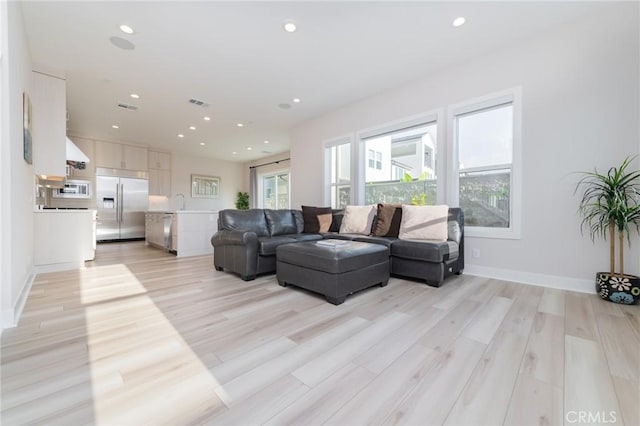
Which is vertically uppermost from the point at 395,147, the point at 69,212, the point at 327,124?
the point at 327,124

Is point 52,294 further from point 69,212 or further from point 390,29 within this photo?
point 390,29

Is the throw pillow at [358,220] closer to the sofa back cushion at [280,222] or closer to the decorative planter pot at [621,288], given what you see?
the sofa back cushion at [280,222]

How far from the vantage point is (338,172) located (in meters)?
5.24

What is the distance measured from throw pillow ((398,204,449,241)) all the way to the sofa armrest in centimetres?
185

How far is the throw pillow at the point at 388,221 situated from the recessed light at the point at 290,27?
240 cm

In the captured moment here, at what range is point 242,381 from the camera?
1244 millimetres

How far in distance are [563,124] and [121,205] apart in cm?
884

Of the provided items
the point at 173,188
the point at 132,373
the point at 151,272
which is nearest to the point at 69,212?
the point at 151,272

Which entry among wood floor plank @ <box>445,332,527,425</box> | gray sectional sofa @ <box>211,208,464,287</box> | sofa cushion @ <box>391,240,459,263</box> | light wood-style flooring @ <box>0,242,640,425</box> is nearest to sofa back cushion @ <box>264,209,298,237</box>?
gray sectional sofa @ <box>211,208,464,287</box>

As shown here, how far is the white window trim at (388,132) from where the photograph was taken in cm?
362

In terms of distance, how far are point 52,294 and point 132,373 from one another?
2.08 meters

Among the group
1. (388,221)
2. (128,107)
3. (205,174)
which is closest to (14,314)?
(388,221)

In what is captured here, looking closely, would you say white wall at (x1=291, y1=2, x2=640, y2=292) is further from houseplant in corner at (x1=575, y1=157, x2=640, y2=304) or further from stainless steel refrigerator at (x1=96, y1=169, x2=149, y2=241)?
stainless steel refrigerator at (x1=96, y1=169, x2=149, y2=241)

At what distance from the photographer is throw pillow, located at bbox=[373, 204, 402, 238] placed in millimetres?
3541
